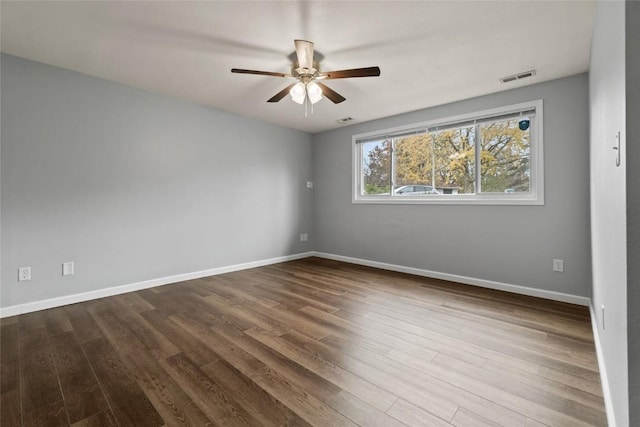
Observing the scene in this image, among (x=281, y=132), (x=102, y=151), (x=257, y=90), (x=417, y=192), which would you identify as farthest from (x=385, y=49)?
(x=102, y=151)

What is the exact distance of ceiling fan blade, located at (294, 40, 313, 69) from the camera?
2265 mm

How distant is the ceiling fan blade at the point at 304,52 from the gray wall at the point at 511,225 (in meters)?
2.36

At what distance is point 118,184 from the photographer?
3402 millimetres

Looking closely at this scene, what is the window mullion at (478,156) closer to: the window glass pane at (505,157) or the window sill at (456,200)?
the window glass pane at (505,157)

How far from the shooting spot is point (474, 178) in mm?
3799

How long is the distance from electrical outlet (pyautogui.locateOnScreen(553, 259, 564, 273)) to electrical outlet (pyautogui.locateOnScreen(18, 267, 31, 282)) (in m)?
5.48

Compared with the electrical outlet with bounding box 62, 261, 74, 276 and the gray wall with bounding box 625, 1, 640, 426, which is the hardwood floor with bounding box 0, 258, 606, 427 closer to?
the electrical outlet with bounding box 62, 261, 74, 276

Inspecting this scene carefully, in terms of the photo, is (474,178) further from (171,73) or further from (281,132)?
(171,73)

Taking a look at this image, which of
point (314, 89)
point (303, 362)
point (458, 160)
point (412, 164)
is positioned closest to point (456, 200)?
point (458, 160)

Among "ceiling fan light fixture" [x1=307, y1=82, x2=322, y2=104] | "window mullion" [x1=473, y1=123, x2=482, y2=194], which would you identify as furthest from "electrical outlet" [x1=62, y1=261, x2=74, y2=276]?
"window mullion" [x1=473, y1=123, x2=482, y2=194]

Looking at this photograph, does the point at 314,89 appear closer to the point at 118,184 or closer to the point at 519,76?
the point at 519,76

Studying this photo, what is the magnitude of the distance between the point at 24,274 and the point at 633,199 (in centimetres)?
443

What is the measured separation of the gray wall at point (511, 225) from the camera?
9.91 ft

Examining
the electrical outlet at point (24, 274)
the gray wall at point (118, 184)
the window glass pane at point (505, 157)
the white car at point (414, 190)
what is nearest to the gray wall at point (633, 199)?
the window glass pane at point (505, 157)
